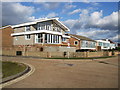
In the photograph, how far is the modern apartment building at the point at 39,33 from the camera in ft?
80.7

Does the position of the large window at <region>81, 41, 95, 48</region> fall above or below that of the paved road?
above

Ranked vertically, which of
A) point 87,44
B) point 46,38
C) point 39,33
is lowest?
point 87,44

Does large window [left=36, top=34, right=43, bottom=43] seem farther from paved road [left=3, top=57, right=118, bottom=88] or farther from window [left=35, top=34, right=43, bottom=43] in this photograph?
paved road [left=3, top=57, right=118, bottom=88]

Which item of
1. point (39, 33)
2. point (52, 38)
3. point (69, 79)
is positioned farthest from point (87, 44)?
point (69, 79)

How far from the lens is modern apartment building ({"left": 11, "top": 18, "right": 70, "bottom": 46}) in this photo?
2458 centimetres

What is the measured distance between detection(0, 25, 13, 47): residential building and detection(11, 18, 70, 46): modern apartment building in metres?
1.25

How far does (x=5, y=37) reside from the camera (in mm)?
29828

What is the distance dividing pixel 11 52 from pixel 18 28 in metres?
9.12

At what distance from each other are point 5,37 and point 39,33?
11.2m

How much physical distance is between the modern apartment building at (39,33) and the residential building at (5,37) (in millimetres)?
1249

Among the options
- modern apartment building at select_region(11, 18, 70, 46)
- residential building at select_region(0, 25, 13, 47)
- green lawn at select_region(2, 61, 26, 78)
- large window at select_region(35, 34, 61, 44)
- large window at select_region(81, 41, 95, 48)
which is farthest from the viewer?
large window at select_region(81, 41, 95, 48)

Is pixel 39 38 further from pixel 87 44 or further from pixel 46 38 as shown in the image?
pixel 87 44

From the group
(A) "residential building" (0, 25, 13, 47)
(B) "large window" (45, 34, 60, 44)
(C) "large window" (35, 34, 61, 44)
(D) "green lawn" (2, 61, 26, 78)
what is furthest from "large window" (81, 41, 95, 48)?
(D) "green lawn" (2, 61, 26, 78)

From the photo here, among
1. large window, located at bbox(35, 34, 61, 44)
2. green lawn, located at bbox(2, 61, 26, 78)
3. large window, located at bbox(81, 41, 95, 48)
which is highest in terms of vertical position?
large window, located at bbox(35, 34, 61, 44)
